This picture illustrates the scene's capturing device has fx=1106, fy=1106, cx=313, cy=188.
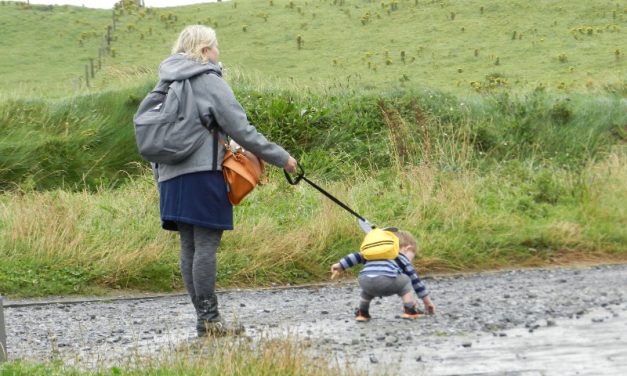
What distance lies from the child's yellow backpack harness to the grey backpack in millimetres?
1703

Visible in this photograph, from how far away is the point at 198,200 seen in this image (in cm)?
784

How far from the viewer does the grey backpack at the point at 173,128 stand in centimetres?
773

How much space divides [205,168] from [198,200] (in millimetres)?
232

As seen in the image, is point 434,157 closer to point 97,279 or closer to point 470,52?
point 97,279

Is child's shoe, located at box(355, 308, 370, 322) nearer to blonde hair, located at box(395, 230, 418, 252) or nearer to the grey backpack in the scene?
blonde hair, located at box(395, 230, 418, 252)

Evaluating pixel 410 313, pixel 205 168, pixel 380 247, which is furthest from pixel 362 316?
pixel 205 168

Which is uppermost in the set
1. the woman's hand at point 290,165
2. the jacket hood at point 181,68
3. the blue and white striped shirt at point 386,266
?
the jacket hood at point 181,68

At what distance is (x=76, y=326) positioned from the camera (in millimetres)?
9297

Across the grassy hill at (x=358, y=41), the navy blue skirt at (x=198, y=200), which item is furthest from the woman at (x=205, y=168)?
the grassy hill at (x=358, y=41)

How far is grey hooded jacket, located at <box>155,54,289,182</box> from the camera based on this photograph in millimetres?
7832

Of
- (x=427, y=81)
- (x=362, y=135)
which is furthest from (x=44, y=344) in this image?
(x=427, y=81)

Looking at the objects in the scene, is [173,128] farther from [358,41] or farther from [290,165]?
[358,41]

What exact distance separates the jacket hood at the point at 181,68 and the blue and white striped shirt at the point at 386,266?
6.05 ft

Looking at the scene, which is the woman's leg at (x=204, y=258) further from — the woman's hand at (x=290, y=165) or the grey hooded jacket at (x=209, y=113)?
Answer: the woman's hand at (x=290, y=165)
